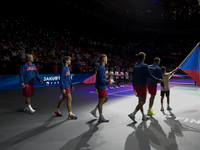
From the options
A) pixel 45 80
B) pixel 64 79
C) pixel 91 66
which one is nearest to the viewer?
pixel 64 79

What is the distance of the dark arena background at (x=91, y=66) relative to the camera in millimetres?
3781

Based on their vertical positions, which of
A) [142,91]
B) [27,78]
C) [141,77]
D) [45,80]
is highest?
[141,77]

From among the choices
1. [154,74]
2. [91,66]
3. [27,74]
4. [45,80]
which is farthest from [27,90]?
[91,66]

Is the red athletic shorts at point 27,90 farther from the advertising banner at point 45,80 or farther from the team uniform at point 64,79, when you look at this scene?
the advertising banner at point 45,80

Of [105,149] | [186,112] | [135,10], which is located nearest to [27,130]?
[105,149]

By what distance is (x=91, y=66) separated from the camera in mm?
22391

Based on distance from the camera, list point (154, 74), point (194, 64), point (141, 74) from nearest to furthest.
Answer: point (141, 74), point (154, 74), point (194, 64)

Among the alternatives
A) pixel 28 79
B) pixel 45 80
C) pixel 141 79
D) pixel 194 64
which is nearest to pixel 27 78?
pixel 28 79

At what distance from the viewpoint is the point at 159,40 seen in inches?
1720

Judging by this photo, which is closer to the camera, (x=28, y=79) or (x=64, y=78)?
(x=64, y=78)

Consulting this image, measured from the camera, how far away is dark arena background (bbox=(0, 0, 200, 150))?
12.4 feet

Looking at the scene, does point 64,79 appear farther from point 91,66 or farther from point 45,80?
point 91,66

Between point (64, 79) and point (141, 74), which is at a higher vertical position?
point (141, 74)

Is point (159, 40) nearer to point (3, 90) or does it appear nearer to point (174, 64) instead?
point (174, 64)
